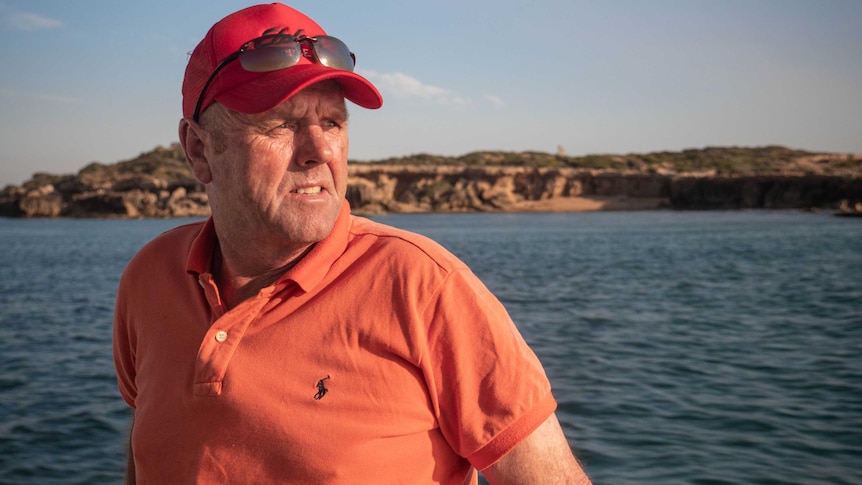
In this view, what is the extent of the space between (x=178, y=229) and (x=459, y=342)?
0.90m

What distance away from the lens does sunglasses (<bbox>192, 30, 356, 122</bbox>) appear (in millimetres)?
1599

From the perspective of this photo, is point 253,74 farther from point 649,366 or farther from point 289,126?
point 649,366

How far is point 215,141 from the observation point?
1731mm

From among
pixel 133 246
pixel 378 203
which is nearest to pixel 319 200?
pixel 133 246

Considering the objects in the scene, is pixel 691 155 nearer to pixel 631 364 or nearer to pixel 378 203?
pixel 378 203

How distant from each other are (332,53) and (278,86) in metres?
0.14

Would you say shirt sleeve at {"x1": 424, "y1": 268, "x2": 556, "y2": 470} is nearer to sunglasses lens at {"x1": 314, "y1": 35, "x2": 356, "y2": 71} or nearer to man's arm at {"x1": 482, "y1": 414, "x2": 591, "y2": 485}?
man's arm at {"x1": 482, "y1": 414, "x2": 591, "y2": 485}

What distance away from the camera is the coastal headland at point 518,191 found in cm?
5622

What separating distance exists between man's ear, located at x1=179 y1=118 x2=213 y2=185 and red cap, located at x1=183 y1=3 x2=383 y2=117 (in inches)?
1.6

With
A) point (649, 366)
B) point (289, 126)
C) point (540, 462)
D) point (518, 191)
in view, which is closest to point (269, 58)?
point (289, 126)

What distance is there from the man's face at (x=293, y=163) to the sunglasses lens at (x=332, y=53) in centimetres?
4

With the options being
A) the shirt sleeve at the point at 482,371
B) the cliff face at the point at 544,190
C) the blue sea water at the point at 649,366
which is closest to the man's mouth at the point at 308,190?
the shirt sleeve at the point at 482,371

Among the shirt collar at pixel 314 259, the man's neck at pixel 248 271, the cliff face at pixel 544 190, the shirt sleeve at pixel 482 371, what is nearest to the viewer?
the shirt sleeve at pixel 482 371

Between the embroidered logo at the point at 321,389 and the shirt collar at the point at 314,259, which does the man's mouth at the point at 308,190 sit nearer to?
the shirt collar at the point at 314,259
